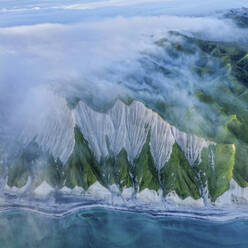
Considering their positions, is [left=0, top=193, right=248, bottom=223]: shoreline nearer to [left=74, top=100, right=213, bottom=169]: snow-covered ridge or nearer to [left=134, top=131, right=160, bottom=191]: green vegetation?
[left=134, top=131, right=160, bottom=191]: green vegetation

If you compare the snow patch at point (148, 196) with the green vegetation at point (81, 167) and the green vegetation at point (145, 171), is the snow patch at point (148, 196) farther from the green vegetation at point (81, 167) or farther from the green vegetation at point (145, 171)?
the green vegetation at point (81, 167)

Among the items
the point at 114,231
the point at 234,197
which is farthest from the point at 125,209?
the point at 234,197

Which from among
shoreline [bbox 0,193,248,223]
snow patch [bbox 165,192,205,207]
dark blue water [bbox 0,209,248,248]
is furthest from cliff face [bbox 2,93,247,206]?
dark blue water [bbox 0,209,248,248]

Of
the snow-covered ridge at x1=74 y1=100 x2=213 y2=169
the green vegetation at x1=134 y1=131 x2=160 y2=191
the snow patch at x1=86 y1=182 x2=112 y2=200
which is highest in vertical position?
the snow-covered ridge at x1=74 y1=100 x2=213 y2=169

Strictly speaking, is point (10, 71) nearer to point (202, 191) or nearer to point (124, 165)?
point (124, 165)

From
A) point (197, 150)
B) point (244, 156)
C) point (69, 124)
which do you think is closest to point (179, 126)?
point (197, 150)

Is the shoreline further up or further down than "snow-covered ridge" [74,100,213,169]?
further down

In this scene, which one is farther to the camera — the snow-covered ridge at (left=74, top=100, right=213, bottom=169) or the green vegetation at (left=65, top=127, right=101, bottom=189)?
the snow-covered ridge at (left=74, top=100, right=213, bottom=169)

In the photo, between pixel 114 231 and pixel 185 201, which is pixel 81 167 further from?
pixel 185 201
